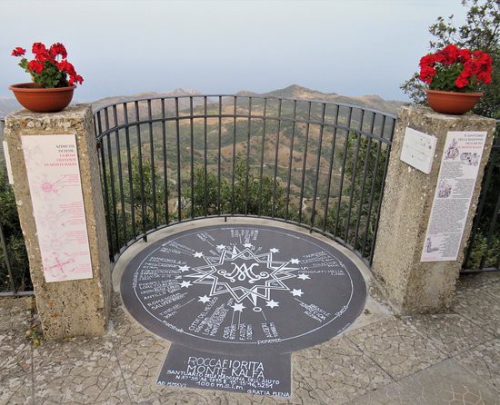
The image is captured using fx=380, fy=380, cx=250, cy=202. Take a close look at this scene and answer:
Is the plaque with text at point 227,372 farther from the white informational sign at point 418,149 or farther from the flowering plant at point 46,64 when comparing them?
the flowering plant at point 46,64

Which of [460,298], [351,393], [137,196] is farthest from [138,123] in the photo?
[137,196]

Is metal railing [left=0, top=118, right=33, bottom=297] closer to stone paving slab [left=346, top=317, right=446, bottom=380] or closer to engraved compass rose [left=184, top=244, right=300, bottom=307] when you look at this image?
engraved compass rose [left=184, top=244, right=300, bottom=307]

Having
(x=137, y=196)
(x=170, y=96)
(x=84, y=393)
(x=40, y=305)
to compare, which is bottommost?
(x=137, y=196)

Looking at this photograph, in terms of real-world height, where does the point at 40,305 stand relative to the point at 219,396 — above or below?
above

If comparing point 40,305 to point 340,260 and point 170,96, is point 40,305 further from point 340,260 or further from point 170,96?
point 340,260

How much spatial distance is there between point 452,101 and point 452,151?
0.42m

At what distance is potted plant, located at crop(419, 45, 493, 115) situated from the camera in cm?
309

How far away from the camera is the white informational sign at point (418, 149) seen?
10.8ft

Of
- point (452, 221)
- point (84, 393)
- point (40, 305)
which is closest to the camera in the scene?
point (84, 393)

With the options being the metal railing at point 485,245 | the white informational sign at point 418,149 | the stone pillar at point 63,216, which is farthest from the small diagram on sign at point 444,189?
the stone pillar at point 63,216

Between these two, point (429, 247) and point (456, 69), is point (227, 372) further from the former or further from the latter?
point (456, 69)

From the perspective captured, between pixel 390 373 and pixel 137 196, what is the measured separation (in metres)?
9.88

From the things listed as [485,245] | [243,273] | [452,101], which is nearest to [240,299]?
[243,273]

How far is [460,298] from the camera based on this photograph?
13.4ft
